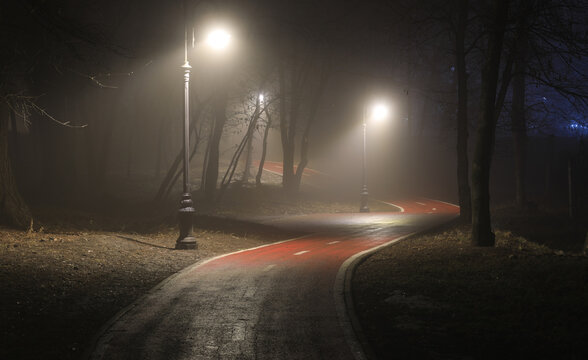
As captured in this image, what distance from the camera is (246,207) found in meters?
31.5

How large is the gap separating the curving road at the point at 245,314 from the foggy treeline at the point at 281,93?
5368 mm

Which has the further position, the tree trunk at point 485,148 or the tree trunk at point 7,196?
the tree trunk at point 7,196

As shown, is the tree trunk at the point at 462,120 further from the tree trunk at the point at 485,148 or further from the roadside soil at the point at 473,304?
the roadside soil at the point at 473,304

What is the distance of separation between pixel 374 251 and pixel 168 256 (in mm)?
5634

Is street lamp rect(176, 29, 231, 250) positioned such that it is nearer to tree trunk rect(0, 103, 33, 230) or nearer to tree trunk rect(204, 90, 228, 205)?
tree trunk rect(0, 103, 33, 230)

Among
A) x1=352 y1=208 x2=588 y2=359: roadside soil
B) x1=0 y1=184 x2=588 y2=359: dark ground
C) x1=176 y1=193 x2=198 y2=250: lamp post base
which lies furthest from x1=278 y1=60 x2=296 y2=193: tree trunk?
x1=352 y1=208 x2=588 y2=359: roadside soil

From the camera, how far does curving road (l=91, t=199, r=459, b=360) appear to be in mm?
7234

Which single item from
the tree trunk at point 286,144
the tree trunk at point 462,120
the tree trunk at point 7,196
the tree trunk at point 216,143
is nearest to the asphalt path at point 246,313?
the tree trunk at point 462,120

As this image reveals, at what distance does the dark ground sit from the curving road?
478mm

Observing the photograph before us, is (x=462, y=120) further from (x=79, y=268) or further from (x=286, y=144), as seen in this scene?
(x=286, y=144)

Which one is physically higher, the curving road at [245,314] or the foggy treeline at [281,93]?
the foggy treeline at [281,93]

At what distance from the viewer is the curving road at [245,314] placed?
7.23 meters

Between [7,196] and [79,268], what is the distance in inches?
265

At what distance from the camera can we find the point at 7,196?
17.4 metres
